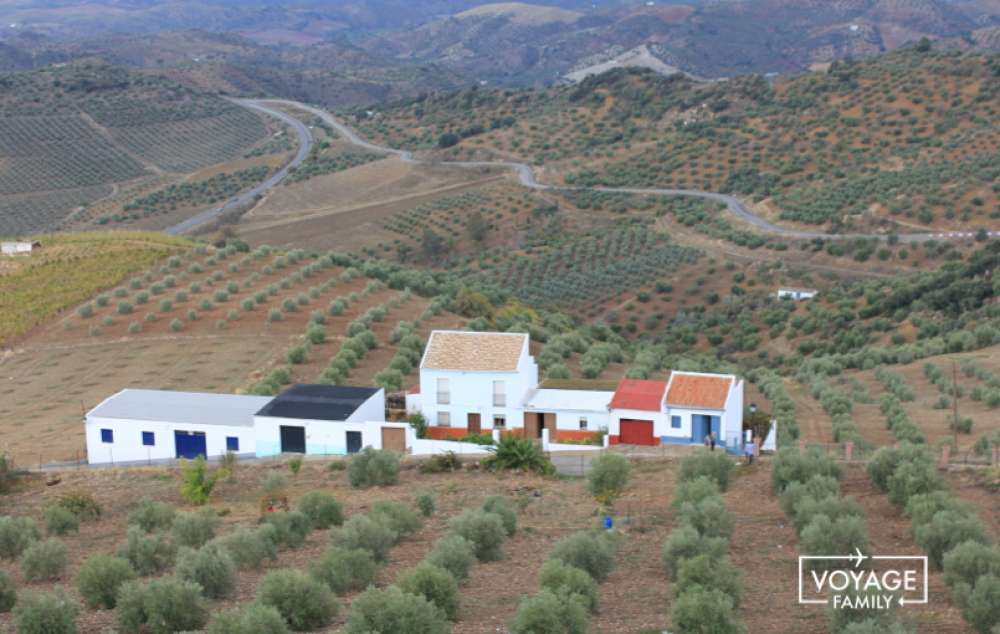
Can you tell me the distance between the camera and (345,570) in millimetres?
17078

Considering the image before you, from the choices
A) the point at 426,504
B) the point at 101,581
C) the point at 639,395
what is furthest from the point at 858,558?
the point at 639,395

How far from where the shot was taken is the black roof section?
28.4 m

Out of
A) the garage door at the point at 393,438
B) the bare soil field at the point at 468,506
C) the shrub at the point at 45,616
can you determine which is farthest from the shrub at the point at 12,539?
the garage door at the point at 393,438

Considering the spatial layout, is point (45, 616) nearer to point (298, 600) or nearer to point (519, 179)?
point (298, 600)

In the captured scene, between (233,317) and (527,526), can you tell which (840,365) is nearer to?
(233,317)

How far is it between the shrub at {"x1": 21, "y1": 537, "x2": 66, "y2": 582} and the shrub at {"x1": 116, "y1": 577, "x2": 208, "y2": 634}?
3.29 metres

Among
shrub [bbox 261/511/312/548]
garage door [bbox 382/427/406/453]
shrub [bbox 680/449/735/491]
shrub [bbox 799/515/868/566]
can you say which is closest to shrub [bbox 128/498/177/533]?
shrub [bbox 261/511/312/548]

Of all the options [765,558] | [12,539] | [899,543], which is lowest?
[765,558]

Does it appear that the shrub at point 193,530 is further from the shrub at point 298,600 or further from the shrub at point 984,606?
the shrub at point 984,606

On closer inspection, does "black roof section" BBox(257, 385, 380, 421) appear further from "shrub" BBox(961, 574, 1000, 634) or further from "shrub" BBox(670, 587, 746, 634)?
"shrub" BBox(961, 574, 1000, 634)

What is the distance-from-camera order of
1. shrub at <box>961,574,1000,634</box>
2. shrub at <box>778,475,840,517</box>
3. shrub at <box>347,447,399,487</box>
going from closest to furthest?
shrub at <box>961,574,1000,634</box> < shrub at <box>778,475,840,517</box> < shrub at <box>347,447,399,487</box>

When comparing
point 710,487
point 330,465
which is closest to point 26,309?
point 330,465

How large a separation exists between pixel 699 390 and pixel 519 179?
62.9 metres

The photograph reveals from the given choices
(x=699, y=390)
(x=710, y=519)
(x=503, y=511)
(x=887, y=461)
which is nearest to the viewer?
(x=710, y=519)
